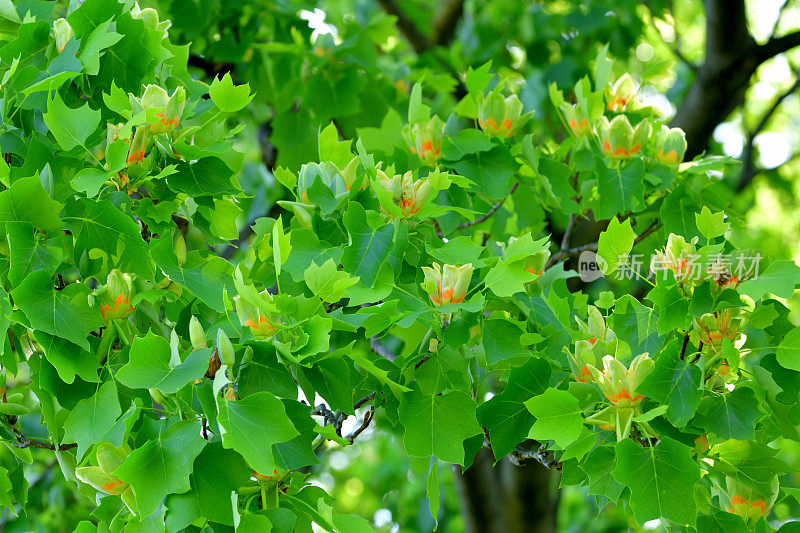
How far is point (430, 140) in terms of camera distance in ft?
6.66

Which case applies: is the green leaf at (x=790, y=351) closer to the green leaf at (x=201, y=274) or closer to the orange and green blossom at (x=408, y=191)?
the orange and green blossom at (x=408, y=191)

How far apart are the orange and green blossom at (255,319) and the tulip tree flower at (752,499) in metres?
0.96

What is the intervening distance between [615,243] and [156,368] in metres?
0.87

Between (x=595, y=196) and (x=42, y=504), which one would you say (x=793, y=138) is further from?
(x=42, y=504)

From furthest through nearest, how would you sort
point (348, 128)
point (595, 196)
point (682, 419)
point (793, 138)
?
point (793, 138) → point (348, 128) → point (595, 196) → point (682, 419)

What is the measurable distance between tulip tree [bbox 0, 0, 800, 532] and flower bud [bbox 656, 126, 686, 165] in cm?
53

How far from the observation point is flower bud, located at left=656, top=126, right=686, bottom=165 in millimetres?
2049

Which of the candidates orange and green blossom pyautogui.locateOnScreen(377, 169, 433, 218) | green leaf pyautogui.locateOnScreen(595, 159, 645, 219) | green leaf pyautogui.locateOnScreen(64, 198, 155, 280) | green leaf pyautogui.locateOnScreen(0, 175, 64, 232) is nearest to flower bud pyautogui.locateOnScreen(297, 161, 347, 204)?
orange and green blossom pyautogui.locateOnScreen(377, 169, 433, 218)

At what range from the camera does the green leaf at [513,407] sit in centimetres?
148

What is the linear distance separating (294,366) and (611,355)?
592 millimetres

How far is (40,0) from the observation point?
2.00 metres

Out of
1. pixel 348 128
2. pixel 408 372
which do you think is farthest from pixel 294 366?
pixel 348 128

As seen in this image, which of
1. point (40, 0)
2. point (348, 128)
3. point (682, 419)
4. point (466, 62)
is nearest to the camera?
point (682, 419)

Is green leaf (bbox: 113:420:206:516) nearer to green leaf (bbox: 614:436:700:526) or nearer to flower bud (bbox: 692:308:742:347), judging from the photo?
green leaf (bbox: 614:436:700:526)
